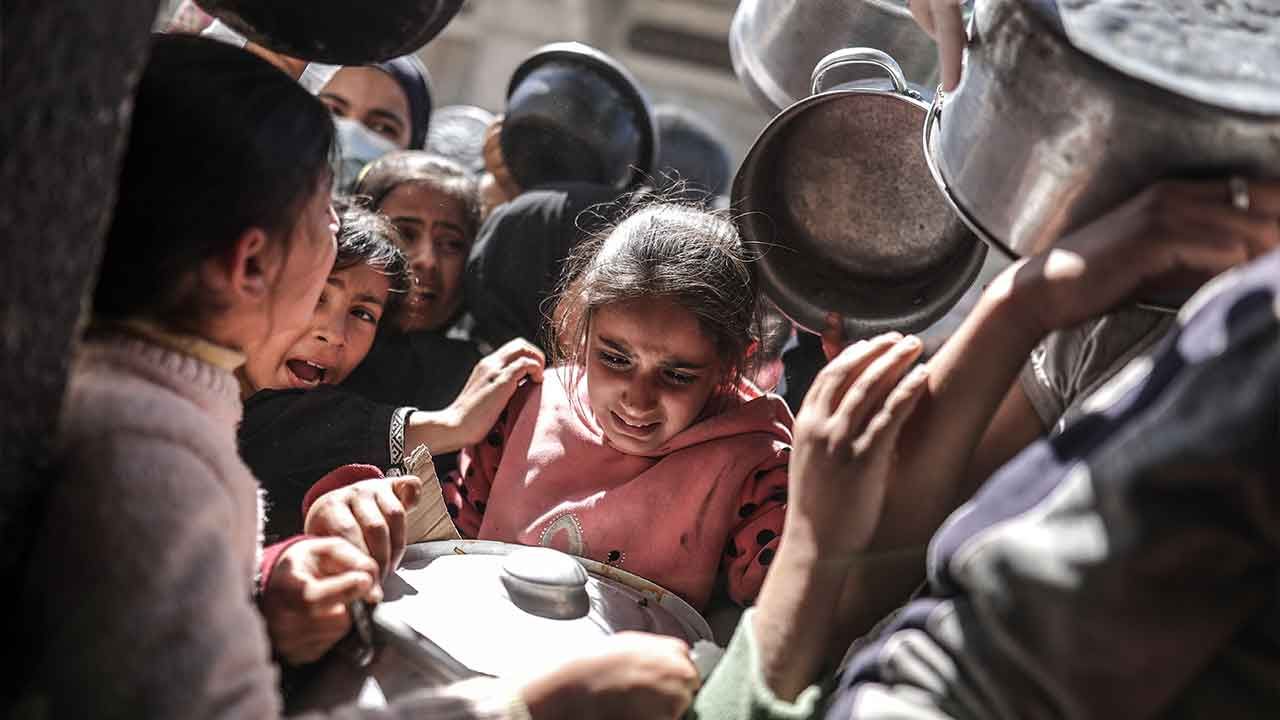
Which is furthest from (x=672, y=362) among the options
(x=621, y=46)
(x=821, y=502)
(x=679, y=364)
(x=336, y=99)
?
(x=621, y=46)

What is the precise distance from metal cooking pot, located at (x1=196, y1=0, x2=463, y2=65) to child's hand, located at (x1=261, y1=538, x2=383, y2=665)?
534 millimetres

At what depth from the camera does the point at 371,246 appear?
221cm

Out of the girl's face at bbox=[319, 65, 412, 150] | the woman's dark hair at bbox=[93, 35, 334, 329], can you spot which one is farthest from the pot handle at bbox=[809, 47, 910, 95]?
the girl's face at bbox=[319, 65, 412, 150]

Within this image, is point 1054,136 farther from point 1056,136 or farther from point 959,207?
point 959,207

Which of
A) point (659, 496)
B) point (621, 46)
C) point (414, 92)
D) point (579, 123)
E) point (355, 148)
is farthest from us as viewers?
point (621, 46)

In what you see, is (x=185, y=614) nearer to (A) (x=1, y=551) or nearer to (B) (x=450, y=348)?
(A) (x=1, y=551)

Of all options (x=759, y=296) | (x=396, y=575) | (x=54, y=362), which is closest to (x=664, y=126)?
(x=759, y=296)

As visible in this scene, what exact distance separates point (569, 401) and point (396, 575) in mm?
634

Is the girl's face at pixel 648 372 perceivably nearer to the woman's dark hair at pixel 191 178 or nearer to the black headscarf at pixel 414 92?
the woman's dark hair at pixel 191 178

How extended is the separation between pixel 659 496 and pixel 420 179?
1279 mm

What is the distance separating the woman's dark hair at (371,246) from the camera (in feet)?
7.18

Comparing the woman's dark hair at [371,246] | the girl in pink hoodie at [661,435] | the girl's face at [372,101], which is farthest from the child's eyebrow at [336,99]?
the girl in pink hoodie at [661,435]

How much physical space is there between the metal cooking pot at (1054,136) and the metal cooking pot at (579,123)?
5.63ft

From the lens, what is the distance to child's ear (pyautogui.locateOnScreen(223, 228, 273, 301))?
3.31 ft
